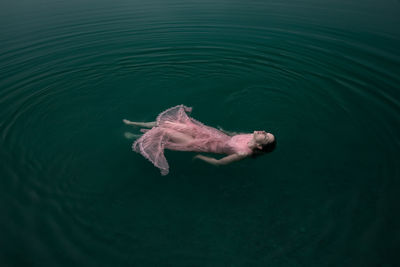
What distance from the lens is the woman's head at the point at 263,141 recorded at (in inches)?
177

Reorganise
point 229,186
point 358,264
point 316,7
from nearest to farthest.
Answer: point 358,264, point 229,186, point 316,7

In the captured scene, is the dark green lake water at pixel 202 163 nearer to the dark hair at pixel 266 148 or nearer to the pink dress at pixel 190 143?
the pink dress at pixel 190 143

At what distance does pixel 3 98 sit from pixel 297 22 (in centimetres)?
1602

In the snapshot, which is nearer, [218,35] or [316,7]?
[218,35]

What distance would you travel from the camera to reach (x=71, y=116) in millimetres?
7004

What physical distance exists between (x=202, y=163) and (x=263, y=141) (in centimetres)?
177

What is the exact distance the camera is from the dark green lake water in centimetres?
420

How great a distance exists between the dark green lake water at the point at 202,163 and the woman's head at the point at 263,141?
1.01 meters

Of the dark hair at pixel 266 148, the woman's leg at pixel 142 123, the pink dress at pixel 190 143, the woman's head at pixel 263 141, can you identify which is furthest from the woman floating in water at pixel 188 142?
the woman's leg at pixel 142 123

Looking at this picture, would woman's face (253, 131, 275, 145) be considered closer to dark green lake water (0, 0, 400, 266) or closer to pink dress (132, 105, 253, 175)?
pink dress (132, 105, 253, 175)

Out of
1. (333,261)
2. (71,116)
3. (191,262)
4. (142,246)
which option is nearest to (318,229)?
(333,261)

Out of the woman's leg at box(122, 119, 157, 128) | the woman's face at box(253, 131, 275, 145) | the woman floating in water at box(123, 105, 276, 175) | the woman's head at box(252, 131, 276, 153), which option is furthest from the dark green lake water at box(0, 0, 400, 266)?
the woman's face at box(253, 131, 275, 145)

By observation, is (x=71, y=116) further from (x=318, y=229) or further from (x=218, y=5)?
(x=218, y=5)

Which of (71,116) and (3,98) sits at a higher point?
(3,98)
